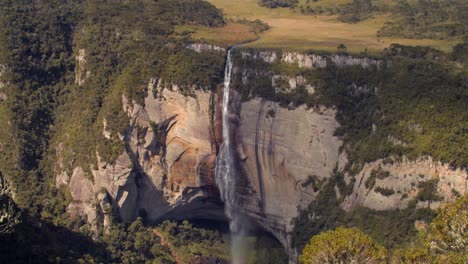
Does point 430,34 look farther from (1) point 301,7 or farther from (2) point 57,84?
(2) point 57,84

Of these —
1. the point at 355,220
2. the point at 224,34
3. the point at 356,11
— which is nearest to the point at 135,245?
the point at 355,220

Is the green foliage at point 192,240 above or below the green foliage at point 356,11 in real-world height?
below

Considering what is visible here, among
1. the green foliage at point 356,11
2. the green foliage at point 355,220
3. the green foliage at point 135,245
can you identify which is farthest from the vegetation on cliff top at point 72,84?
the green foliage at point 356,11

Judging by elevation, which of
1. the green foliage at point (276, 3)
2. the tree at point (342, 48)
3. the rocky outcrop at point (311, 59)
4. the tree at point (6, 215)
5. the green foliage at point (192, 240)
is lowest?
the green foliage at point (192, 240)

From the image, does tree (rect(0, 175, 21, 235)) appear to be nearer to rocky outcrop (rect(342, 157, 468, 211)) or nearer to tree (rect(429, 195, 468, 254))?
tree (rect(429, 195, 468, 254))

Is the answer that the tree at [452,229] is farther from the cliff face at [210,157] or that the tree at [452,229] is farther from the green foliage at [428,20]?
the green foliage at [428,20]

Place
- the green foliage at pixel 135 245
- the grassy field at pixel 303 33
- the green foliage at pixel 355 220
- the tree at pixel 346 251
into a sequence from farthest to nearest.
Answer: the grassy field at pixel 303 33, the green foliage at pixel 135 245, the green foliage at pixel 355 220, the tree at pixel 346 251

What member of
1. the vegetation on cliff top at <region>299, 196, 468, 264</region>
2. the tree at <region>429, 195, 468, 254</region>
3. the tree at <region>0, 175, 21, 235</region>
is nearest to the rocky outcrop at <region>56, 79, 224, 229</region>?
the tree at <region>0, 175, 21, 235</region>

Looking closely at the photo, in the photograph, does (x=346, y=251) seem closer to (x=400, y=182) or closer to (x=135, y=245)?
(x=400, y=182)
